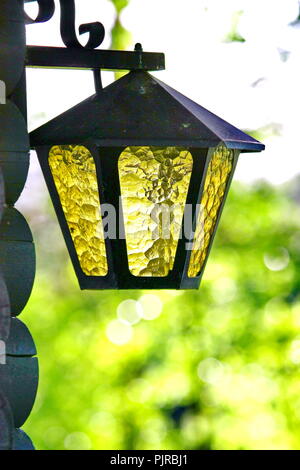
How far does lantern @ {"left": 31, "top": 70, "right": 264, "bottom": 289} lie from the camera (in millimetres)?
1865

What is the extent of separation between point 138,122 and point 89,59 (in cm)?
24

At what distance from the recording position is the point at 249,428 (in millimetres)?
6250

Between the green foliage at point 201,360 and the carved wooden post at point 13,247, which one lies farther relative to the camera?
the green foliage at point 201,360

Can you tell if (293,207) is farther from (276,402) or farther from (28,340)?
(28,340)

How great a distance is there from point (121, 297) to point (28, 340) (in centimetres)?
509

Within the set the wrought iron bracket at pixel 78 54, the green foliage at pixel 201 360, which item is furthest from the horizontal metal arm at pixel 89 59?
the green foliage at pixel 201 360

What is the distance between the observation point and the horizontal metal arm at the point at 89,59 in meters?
1.98

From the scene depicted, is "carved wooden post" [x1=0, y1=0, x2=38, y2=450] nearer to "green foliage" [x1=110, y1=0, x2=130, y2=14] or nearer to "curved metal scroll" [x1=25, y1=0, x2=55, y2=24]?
"curved metal scroll" [x1=25, y1=0, x2=55, y2=24]

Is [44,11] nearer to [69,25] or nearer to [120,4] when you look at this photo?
[69,25]

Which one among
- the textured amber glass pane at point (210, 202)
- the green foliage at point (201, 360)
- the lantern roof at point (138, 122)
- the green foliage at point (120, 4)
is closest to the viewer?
the lantern roof at point (138, 122)

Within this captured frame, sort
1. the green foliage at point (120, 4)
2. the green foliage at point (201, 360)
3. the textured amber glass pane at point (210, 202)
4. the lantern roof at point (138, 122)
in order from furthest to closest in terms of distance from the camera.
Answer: the green foliage at point (201, 360) → the green foliage at point (120, 4) → the textured amber glass pane at point (210, 202) → the lantern roof at point (138, 122)

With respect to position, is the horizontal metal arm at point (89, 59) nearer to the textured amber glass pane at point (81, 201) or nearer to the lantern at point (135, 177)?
the lantern at point (135, 177)

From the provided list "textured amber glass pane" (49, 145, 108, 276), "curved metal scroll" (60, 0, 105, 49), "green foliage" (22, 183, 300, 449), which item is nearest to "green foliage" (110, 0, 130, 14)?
"green foliage" (22, 183, 300, 449)

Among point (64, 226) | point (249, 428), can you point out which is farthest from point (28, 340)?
point (249, 428)
